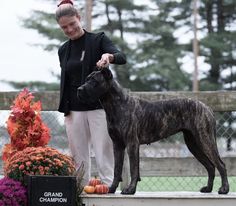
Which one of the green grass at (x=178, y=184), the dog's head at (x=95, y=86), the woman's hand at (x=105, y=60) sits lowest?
the green grass at (x=178, y=184)

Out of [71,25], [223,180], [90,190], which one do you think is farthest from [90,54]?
[223,180]

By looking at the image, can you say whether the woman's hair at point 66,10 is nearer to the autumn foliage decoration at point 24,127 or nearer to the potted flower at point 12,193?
the autumn foliage decoration at point 24,127

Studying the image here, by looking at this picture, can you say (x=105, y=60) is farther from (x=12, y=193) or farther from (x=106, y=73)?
(x=12, y=193)

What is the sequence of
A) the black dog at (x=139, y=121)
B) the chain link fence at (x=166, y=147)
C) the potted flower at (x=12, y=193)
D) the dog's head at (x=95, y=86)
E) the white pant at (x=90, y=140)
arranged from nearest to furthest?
1. the potted flower at (x=12, y=193)
2. the dog's head at (x=95, y=86)
3. the black dog at (x=139, y=121)
4. the white pant at (x=90, y=140)
5. the chain link fence at (x=166, y=147)

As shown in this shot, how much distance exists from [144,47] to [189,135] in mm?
15879

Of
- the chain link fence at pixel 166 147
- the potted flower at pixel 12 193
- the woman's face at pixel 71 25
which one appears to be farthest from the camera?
the chain link fence at pixel 166 147

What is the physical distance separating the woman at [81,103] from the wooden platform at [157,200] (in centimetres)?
51

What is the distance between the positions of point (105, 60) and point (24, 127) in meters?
0.86

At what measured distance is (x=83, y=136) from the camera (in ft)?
14.5

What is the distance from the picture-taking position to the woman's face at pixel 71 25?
421cm

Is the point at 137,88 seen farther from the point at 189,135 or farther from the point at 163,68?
the point at 189,135

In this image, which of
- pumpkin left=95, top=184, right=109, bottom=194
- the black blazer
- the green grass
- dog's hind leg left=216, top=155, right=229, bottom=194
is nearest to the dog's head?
the black blazer

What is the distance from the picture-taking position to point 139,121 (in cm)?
401

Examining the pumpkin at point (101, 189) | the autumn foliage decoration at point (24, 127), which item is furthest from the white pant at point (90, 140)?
the pumpkin at point (101, 189)
